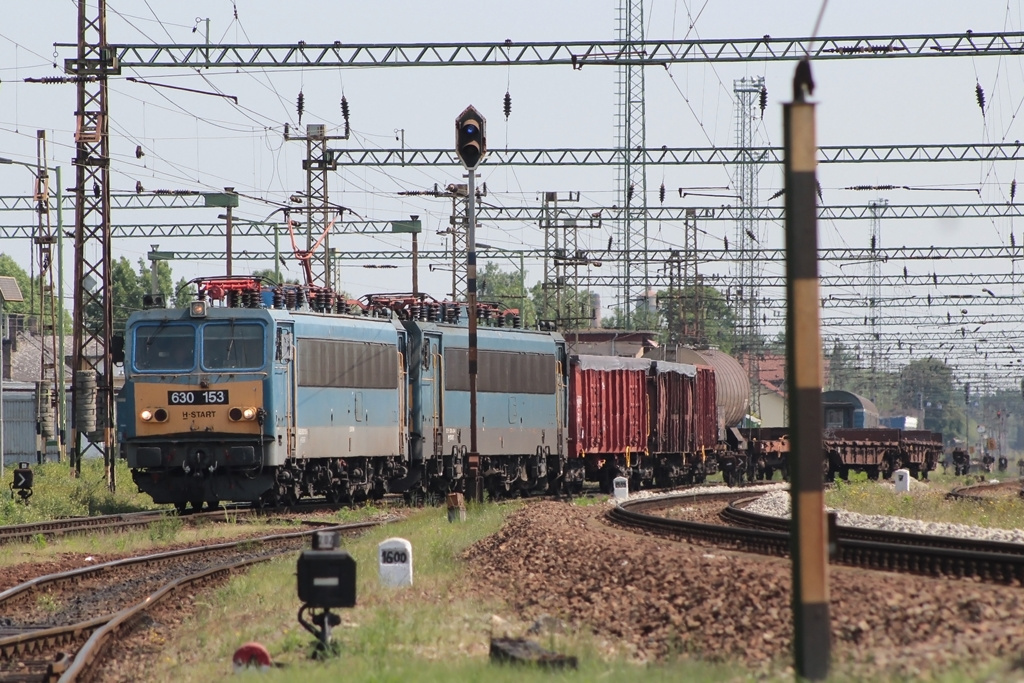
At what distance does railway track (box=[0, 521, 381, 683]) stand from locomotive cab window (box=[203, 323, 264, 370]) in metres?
3.37

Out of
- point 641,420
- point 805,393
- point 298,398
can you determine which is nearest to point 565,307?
point 641,420

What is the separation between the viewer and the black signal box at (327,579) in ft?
32.8

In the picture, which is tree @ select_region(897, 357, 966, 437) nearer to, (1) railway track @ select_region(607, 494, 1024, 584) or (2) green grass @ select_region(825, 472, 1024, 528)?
(2) green grass @ select_region(825, 472, 1024, 528)

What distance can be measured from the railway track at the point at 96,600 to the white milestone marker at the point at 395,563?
7.49 ft

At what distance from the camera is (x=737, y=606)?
1085 cm

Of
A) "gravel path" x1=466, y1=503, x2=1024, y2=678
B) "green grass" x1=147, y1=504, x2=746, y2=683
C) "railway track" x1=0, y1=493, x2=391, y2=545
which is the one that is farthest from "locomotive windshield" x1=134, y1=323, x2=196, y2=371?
"gravel path" x1=466, y1=503, x2=1024, y2=678

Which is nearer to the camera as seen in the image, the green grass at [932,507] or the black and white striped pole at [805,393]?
the black and white striped pole at [805,393]

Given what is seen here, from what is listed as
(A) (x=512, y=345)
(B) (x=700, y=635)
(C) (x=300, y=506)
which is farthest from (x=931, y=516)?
(B) (x=700, y=635)

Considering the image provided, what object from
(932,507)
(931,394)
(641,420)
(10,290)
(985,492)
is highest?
(10,290)

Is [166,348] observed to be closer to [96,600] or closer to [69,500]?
[69,500]

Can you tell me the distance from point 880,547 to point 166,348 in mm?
13588

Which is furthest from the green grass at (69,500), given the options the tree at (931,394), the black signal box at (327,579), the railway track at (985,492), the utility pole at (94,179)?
the tree at (931,394)

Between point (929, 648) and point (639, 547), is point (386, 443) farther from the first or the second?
point (929, 648)

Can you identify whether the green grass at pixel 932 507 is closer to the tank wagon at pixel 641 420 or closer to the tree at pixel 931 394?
the tank wagon at pixel 641 420
